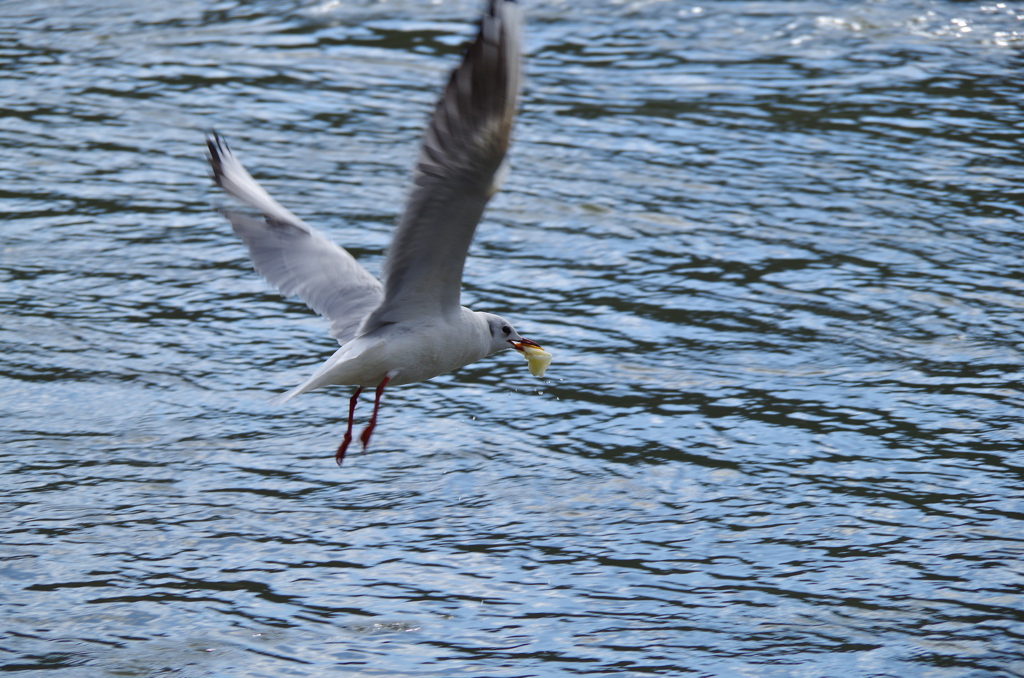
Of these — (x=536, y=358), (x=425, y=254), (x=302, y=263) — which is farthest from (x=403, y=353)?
(x=302, y=263)

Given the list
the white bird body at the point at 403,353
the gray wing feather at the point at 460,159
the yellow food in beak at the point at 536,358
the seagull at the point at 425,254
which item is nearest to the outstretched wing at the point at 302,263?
the seagull at the point at 425,254

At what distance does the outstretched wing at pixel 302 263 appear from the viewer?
22.8 ft

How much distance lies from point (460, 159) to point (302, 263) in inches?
87.9

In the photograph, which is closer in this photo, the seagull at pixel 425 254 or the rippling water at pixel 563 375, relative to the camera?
the seagull at pixel 425 254

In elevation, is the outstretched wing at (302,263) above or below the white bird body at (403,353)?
above

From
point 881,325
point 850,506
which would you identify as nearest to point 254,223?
point 850,506

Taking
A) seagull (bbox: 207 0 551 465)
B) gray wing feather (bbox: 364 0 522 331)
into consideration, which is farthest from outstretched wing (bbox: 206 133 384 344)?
gray wing feather (bbox: 364 0 522 331)

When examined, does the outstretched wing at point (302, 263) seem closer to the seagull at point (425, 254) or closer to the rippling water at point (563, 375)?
the seagull at point (425, 254)

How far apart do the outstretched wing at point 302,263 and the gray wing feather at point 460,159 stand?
959 mm

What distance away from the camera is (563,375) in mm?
8031

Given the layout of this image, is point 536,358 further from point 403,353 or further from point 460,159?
point 460,159

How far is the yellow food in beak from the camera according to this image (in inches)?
274

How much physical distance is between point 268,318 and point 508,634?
155 inches

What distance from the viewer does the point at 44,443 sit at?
7.08 m
